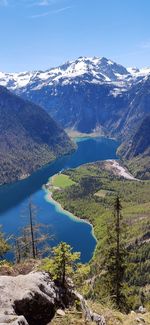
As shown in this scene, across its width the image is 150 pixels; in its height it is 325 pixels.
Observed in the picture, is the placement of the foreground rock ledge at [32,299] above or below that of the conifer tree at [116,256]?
above

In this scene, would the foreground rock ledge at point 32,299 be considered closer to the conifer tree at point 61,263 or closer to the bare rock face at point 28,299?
the bare rock face at point 28,299

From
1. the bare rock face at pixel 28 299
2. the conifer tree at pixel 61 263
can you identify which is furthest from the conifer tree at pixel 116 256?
the bare rock face at pixel 28 299

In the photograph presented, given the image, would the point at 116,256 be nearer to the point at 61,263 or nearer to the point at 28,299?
the point at 61,263

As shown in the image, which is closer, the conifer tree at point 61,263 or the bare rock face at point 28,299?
the bare rock face at point 28,299

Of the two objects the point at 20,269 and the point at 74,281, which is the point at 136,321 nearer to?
the point at 74,281

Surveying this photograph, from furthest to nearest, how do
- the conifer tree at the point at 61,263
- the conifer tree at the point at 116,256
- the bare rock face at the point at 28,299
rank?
the conifer tree at the point at 116,256 < the conifer tree at the point at 61,263 < the bare rock face at the point at 28,299

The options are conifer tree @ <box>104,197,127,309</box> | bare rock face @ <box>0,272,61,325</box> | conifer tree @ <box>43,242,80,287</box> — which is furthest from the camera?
conifer tree @ <box>104,197,127,309</box>

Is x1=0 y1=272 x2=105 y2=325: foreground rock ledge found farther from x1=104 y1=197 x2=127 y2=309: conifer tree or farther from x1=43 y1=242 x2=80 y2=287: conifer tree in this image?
x1=104 y1=197 x2=127 y2=309: conifer tree

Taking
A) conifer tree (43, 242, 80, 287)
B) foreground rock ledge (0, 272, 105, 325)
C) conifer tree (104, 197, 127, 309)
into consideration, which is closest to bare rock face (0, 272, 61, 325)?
foreground rock ledge (0, 272, 105, 325)
